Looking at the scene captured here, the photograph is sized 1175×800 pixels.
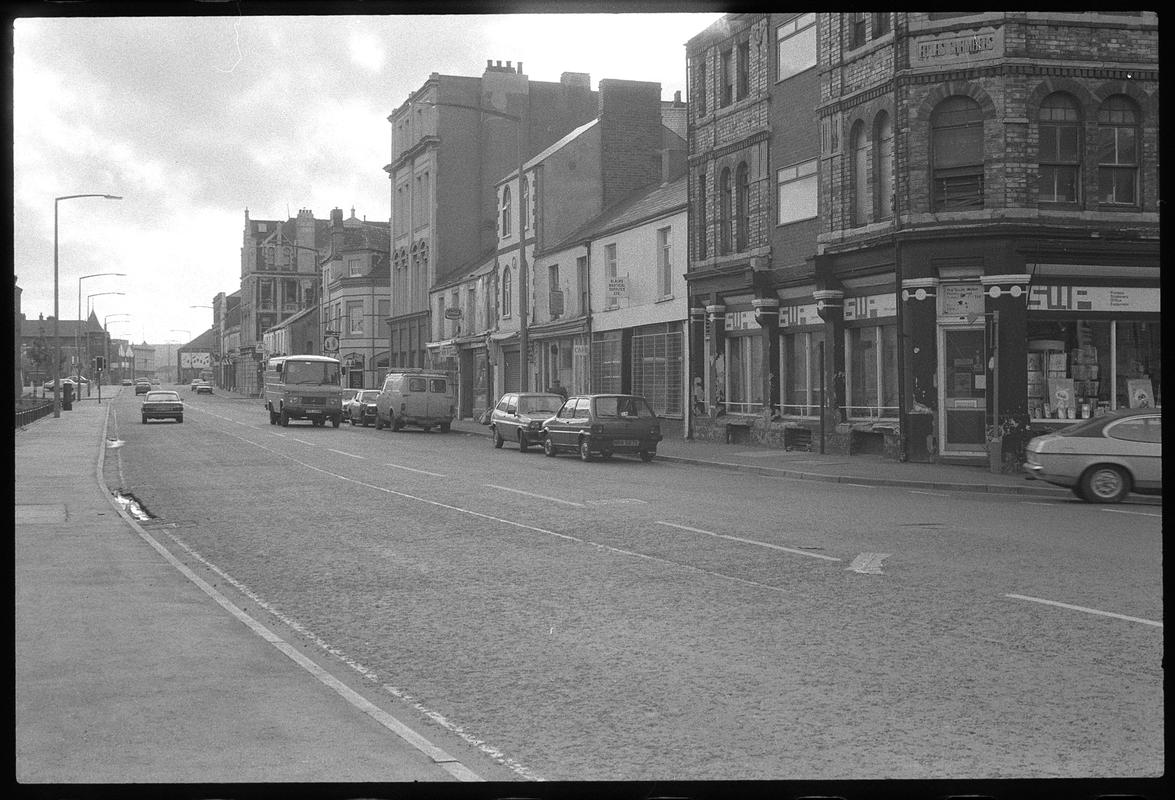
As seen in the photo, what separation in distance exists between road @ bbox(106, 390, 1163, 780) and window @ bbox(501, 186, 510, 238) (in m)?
34.8

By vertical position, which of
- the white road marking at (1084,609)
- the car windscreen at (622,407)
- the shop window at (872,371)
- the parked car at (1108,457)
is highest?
the shop window at (872,371)

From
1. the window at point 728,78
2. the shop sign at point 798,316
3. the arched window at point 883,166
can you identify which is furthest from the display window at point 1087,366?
the window at point 728,78

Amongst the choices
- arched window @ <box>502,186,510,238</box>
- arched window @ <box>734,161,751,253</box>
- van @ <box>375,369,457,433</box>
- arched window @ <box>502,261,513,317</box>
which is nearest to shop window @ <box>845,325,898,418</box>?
arched window @ <box>734,161,751,253</box>

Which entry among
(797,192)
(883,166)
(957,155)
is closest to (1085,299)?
(957,155)

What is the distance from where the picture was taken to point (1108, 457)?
60.8 ft

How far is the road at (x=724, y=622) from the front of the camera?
5746 mm

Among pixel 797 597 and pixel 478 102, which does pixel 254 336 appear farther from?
pixel 797 597

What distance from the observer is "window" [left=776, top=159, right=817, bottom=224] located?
3044cm

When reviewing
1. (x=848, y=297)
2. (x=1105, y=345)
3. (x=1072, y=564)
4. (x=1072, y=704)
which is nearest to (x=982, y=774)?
(x=1072, y=704)

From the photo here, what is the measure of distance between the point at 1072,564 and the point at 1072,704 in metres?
5.59

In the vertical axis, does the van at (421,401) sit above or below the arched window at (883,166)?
below

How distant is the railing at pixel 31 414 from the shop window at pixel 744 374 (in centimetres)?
2356

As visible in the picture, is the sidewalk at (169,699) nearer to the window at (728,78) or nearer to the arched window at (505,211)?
the window at (728,78)

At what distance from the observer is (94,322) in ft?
645
